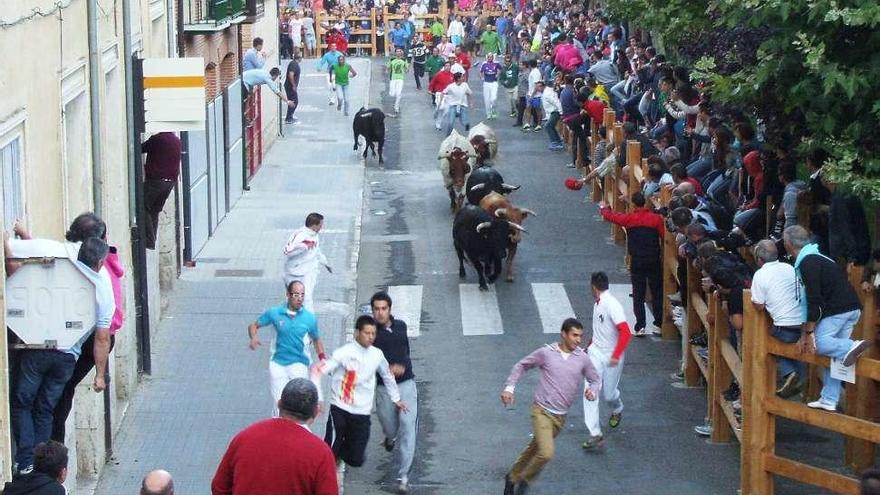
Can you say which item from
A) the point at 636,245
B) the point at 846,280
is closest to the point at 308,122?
the point at 636,245

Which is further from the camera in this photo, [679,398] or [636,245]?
[636,245]

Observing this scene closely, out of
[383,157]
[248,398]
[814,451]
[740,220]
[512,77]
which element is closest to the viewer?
[814,451]

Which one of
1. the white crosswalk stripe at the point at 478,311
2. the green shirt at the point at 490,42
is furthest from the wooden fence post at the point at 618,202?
the green shirt at the point at 490,42

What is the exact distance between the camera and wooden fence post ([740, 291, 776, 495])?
1309 cm

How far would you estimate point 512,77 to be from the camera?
128ft

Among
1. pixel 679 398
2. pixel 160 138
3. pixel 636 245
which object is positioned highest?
pixel 160 138

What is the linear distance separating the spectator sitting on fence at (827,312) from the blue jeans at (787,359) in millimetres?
270

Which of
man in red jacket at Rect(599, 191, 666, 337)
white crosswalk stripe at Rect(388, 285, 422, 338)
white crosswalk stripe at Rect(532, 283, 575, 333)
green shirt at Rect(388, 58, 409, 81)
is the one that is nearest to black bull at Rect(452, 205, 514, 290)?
white crosswalk stripe at Rect(532, 283, 575, 333)

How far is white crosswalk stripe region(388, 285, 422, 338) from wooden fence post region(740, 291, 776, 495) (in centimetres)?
688

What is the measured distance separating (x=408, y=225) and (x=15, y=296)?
16.2 m

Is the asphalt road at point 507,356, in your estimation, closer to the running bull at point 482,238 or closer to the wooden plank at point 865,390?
the running bull at point 482,238

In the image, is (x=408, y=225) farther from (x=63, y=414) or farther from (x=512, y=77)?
(x=63, y=414)

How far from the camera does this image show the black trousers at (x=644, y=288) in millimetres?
19031

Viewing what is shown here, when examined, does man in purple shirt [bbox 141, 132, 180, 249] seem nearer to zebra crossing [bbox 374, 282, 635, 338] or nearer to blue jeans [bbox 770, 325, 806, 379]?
zebra crossing [bbox 374, 282, 635, 338]
